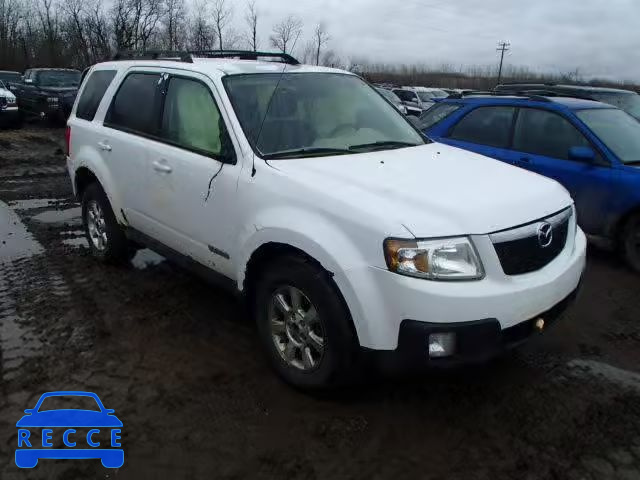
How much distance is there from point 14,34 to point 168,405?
59877 millimetres

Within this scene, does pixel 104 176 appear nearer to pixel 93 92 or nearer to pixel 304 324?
pixel 93 92

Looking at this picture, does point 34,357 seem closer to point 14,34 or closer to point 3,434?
point 3,434

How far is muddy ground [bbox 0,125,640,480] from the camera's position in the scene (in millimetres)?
2572

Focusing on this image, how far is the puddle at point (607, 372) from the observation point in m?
3.28

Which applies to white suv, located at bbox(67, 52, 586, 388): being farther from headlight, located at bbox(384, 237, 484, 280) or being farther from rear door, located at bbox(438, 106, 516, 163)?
rear door, located at bbox(438, 106, 516, 163)

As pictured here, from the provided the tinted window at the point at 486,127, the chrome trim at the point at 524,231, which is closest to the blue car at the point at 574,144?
the tinted window at the point at 486,127

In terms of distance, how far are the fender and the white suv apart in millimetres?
19

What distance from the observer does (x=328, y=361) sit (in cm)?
282

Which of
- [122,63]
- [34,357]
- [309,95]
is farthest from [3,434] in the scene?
[122,63]

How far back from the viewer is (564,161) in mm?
5387

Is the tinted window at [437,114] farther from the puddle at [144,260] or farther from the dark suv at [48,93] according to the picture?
the dark suv at [48,93]

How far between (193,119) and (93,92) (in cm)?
182

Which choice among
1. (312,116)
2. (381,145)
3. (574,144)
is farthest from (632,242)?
(312,116)

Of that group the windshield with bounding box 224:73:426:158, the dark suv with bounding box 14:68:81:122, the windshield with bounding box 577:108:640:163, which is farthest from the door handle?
the dark suv with bounding box 14:68:81:122
